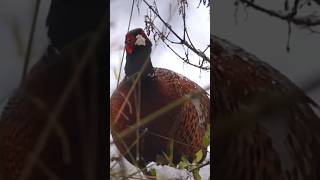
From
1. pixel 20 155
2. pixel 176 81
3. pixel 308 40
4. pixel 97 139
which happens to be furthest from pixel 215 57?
pixel 20 155

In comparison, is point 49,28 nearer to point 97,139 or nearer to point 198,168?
point 97,139

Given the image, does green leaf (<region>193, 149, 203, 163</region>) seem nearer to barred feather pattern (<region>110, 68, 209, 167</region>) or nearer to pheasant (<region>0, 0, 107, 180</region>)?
barred feather pattern (<region>110, 68, 209, 167</region>)

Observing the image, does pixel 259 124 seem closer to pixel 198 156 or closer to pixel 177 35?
pixel 198 156

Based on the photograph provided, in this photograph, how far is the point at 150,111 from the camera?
2053mm

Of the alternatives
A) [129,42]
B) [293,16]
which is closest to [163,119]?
[129,42]

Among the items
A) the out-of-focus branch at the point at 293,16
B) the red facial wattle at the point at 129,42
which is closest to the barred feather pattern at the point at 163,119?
the red facial wattle at the point at 129,42

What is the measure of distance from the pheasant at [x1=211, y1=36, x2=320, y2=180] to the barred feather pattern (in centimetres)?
8

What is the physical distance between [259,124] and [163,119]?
33 centimetres

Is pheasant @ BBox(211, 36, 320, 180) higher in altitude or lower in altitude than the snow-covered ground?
Result: lower

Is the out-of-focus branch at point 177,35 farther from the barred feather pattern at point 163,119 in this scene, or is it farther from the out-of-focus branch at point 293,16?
the out-of-focus branch at point 293,16

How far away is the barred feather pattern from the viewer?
2006 mm

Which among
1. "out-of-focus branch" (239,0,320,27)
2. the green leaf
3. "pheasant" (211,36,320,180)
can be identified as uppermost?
"out-of-focus branch" (239,0,320,27)

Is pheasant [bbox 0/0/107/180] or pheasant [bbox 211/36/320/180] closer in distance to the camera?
pheasant [bbox 211/36/320/180]

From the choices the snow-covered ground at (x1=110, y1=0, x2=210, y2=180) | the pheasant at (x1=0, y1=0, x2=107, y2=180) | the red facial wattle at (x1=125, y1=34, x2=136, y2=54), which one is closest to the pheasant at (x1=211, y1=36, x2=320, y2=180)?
the snow-covered ground at (x1=110, y1=0, x2=210, y2=180)
